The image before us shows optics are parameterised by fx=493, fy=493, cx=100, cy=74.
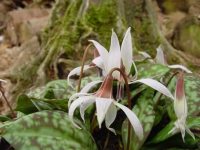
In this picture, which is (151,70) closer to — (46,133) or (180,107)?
(180,107)

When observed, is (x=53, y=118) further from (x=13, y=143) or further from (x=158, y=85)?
(x=158, y=85)

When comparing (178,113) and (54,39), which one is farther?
(54,39)

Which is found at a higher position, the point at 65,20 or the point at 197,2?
the point at 65,20

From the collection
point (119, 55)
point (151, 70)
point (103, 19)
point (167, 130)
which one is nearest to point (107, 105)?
point (119, 55)

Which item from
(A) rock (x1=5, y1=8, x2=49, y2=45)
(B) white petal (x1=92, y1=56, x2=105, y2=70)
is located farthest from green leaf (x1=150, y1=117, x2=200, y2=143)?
(A) rock (x1=5, y1=8, x2=49, y2=45)

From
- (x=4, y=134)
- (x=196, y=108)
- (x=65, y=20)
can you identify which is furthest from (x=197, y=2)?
(x=4, y=134)

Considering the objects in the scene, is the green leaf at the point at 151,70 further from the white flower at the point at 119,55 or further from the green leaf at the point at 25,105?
the green leaf at the point at 25,105

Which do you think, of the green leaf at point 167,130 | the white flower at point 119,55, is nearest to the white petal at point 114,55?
the white flower at point 119,55
